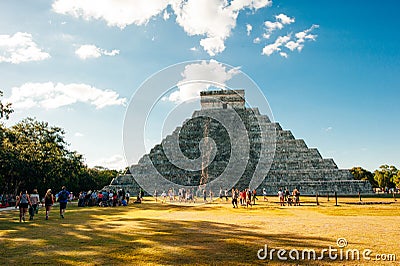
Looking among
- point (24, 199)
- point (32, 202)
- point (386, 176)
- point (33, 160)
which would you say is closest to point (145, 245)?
point (24, 199)

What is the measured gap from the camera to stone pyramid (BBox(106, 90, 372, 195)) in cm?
3719

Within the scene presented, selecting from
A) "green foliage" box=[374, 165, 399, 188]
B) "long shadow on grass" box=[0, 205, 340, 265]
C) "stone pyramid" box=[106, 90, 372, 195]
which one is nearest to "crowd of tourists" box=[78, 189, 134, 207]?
"stone pyramid" box=[106, 90, 372, 195]

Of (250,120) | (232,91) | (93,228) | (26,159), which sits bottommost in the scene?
(93,228)

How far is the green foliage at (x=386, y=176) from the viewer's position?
68.8 metres

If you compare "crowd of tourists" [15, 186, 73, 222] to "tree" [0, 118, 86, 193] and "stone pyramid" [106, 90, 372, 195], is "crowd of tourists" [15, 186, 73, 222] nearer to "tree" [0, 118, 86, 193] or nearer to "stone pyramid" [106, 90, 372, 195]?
"tree" [0, 118, 86, 193]

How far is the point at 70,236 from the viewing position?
9383 mm

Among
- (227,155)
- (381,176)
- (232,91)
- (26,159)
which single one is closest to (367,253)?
(26,159)

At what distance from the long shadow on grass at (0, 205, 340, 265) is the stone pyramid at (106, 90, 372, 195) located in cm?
2700

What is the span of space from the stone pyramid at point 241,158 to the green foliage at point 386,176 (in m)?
34.8

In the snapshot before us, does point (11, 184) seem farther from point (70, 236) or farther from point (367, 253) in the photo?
point (367, 253)

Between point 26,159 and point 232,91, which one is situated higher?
point 232,91

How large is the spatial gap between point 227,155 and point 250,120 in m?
8.35

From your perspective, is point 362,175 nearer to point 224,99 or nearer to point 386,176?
point 386,176

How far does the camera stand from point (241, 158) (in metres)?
44.7
